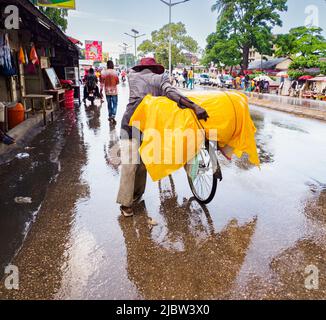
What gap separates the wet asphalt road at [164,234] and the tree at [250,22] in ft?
131

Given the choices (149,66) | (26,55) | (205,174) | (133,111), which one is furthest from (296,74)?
(133,111)

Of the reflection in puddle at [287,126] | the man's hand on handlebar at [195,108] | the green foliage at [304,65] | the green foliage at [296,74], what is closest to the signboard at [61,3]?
the man's hand on handlebar at [195,108]

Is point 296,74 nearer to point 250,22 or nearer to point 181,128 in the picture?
point 250,22

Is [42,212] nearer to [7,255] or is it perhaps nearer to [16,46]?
[7,255]

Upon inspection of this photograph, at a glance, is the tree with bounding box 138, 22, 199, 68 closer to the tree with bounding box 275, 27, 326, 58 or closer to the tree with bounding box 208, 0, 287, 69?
the tree with bounding box 208, 0, 287, 69

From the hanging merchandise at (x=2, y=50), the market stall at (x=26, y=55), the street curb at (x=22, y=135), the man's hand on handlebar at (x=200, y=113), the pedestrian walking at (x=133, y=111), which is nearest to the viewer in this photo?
the man's hand on handlebar at (x=200, y=113)

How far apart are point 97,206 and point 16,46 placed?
8510mm

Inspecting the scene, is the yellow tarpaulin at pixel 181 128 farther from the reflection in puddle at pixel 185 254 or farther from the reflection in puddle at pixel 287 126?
the reflection in puddle at pixel 287 126

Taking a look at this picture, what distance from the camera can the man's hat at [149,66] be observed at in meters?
4.15

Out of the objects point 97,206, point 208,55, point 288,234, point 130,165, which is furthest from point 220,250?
point 208,55

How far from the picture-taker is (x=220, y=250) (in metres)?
3.43

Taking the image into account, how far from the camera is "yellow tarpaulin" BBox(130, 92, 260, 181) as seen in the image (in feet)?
11.8

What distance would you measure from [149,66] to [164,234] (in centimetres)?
216

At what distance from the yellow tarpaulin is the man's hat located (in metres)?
0.57
